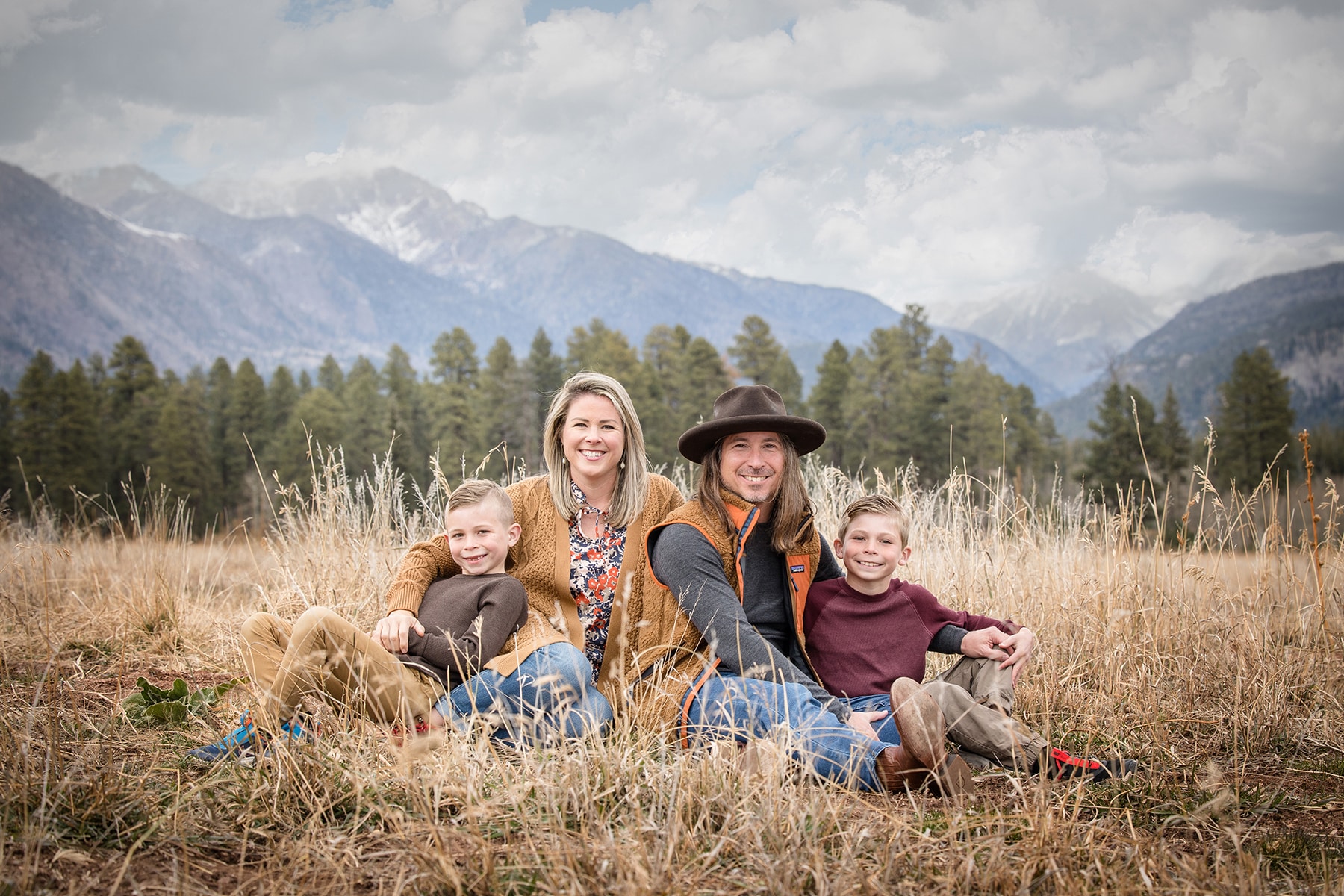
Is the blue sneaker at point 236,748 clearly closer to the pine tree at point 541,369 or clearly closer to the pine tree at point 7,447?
the pine tree at point 541,369

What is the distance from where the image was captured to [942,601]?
14.7ft

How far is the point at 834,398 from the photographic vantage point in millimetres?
35781

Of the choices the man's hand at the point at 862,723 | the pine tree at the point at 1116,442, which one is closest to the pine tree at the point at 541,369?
the pine tree at the point at 1116,442

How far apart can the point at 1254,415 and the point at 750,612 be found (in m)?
42.3

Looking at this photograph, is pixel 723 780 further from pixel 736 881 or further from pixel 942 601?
pixel 942 601

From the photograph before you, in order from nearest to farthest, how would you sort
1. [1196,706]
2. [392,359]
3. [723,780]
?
1. [723,780]
2. [1196,706]
3. [392,359]

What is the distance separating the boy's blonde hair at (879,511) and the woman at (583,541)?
0.70 meters

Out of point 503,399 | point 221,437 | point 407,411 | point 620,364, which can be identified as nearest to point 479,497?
point 620,364

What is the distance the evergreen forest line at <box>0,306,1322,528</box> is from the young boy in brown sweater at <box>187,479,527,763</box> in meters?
26.8

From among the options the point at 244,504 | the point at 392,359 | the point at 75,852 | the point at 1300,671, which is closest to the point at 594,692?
the point at 75,852

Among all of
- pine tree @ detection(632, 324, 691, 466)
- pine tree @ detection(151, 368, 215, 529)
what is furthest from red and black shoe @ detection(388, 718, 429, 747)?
pine tree @ detection(151, 368, 215, 529)

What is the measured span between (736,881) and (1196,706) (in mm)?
2594

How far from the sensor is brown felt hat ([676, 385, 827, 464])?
2.94m

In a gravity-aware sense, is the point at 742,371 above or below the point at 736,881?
above
